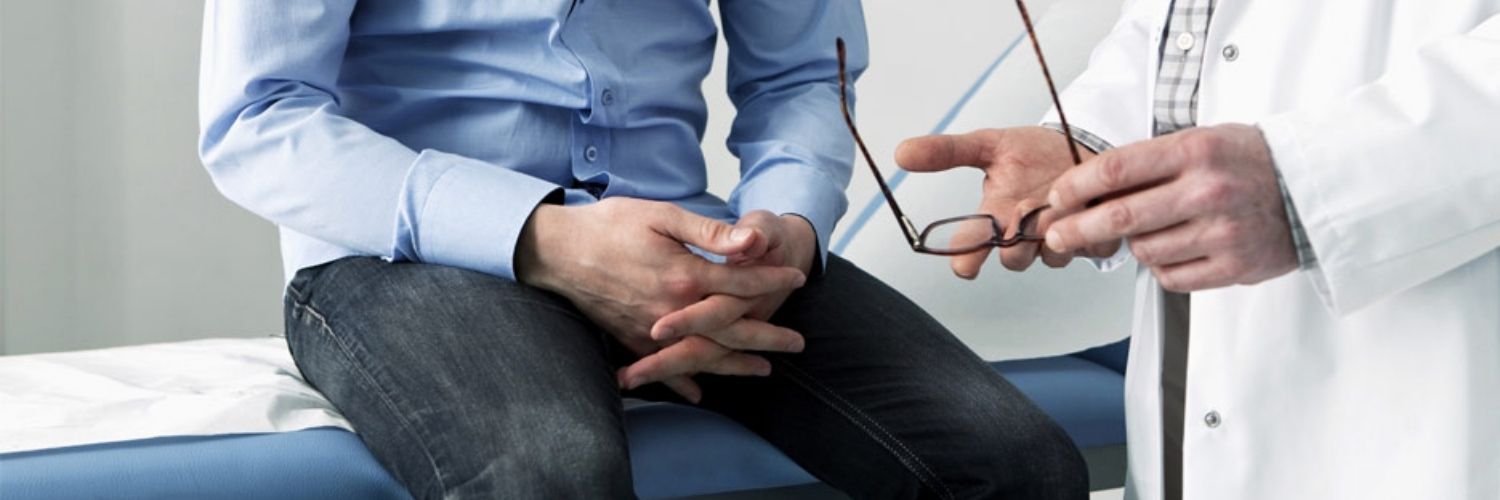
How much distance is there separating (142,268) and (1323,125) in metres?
3.29

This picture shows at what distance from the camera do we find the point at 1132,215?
39.1 inches

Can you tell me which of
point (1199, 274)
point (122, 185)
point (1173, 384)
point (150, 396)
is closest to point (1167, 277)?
point (1199, 274)

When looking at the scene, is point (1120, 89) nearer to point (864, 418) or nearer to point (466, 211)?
point (864, 418)

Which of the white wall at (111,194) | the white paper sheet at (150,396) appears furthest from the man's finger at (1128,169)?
the white wall at (111,194)

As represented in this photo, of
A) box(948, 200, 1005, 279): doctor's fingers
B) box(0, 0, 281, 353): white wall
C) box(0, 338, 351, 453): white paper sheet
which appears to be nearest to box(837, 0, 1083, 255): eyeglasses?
box(948, 200, 1005, 279): doctor's fingers

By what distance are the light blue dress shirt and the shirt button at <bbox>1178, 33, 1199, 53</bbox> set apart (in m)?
0.38

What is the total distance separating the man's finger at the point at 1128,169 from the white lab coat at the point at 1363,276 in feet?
0.26

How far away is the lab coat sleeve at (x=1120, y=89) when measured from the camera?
1.32 metres

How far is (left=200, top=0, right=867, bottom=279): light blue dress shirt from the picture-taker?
1.32 metres

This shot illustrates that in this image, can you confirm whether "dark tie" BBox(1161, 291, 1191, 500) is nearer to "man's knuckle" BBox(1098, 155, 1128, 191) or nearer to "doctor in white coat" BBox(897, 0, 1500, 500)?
"doctor in white coat" BBox(897, 0, 1500, 500)

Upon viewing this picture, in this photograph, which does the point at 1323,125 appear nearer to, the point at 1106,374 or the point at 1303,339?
the point at 1303,339

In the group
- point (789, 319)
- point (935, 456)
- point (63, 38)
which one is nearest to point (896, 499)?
point (935, 456)

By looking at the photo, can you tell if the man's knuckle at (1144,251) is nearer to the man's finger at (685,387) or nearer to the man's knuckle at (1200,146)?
the man's knuckle at (1200,146)

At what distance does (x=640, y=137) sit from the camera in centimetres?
153
